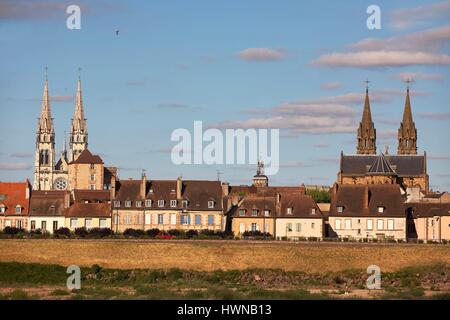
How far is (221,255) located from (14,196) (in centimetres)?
2677

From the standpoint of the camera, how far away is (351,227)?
96.8 m

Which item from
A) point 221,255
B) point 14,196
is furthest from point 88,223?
point 221,255

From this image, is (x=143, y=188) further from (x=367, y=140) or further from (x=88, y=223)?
(x=367, y=140)

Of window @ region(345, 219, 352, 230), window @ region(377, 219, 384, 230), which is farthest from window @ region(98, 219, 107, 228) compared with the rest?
window @ region(377, 219, 384, 230)

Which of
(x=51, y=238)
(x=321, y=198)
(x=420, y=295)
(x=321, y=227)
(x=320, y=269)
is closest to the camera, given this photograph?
(x=420, y=295)

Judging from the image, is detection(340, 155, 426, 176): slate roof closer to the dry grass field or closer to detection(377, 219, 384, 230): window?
detection(377, 219, 384, 230): window

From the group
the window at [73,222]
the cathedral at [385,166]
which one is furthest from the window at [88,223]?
the cathedral at [385,166]

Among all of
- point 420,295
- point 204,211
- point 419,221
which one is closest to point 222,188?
point 204,211

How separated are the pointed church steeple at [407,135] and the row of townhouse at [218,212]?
66447mm

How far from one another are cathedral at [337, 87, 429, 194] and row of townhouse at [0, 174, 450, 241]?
106 feet

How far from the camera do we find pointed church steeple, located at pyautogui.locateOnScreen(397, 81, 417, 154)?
16562 cm

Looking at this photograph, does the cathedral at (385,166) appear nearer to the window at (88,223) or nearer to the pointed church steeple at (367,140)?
the pointed church steeple at (367,140)
